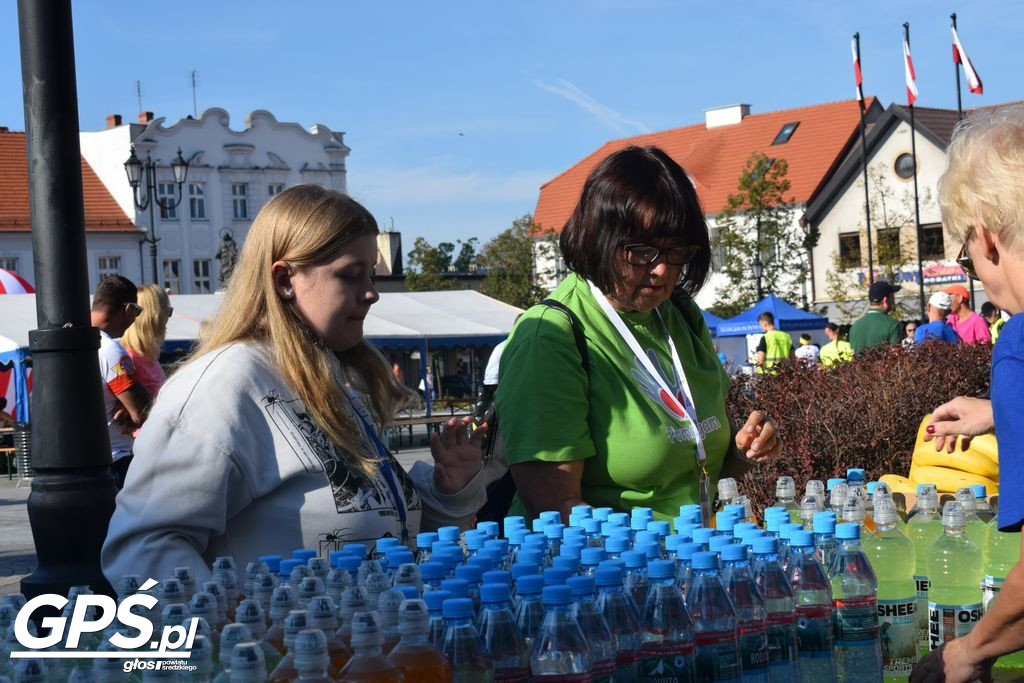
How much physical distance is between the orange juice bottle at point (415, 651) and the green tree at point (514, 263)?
5117 cm

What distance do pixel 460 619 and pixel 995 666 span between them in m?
1.59

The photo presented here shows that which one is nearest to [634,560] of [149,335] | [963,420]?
[963,420]

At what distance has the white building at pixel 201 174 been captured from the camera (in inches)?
2188

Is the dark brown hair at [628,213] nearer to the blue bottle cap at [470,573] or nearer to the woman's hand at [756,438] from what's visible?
the woman's hand at [756,438]

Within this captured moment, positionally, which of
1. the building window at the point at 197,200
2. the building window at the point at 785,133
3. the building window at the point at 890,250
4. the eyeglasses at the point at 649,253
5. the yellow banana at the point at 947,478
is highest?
the building window at the point at 785,133

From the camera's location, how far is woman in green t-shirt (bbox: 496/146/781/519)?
137 inches

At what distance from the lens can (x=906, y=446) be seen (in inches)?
311

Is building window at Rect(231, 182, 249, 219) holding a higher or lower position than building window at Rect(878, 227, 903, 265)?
higher

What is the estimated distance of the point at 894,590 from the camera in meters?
Answer: 2.80

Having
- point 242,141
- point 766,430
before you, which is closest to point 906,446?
point 766,430

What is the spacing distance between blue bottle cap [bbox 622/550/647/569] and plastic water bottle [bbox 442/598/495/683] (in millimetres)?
379

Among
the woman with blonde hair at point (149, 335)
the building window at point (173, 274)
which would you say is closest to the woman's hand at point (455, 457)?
the woman with blonde hair at point (149, 335)

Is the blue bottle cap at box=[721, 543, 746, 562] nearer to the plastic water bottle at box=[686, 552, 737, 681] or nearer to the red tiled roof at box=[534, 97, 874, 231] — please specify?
the plastic water bottle at box=[686, 552, 737, 681]

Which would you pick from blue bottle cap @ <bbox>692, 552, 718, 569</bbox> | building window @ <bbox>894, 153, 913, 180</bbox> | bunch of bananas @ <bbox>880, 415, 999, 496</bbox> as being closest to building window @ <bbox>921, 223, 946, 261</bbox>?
building window @ <bbox>894, 153, 913, 180</bbox>
